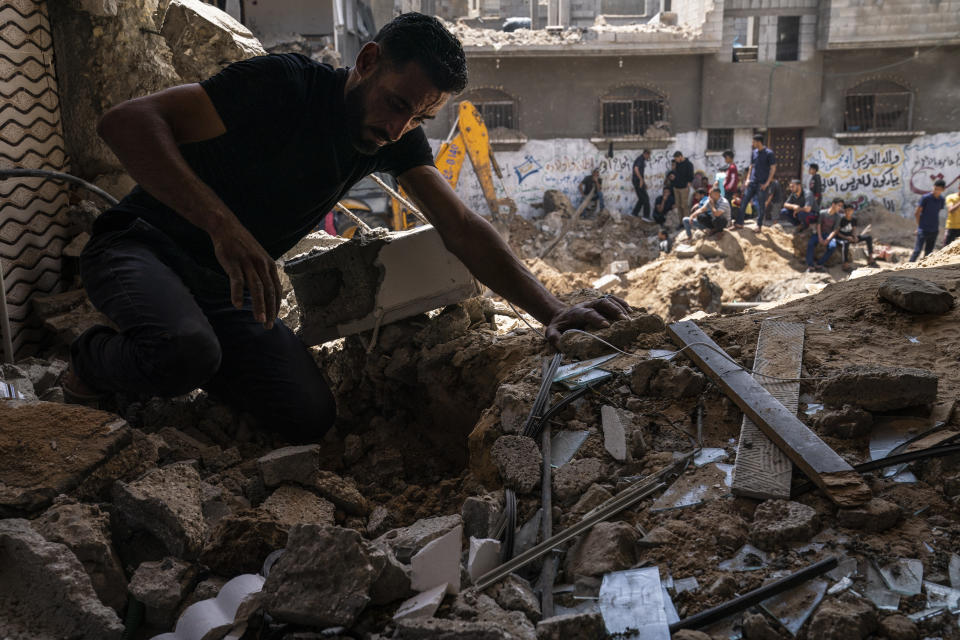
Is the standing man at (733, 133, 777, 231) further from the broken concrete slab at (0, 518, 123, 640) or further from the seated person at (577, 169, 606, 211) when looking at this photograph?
the broken concrete slab at (0, 518, 123, 640)

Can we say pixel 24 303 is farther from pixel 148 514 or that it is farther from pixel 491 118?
pixel 491 118

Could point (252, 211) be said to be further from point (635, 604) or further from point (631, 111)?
point (631, 111)

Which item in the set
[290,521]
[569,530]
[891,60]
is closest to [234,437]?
[290,521]

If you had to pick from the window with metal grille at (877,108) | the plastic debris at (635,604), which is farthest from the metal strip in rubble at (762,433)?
the window with metal grille at (877,108)

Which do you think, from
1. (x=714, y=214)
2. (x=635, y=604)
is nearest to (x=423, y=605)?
(x=635, y=604)

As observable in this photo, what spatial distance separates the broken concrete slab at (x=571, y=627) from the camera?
1.41 m

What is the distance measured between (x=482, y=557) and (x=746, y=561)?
59cm

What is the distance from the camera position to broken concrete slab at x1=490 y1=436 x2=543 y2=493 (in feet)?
6.57

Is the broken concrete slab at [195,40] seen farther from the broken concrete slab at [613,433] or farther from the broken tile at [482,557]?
the broken tile at [482,557]

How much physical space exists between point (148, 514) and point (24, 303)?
258 centimetres

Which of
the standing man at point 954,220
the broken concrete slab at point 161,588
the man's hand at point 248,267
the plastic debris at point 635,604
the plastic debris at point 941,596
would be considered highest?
the man's hand at point 248,267

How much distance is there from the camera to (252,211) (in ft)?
8.82

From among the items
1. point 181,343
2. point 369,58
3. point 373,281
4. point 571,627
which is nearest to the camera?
point 571,627

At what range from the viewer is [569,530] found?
70.4 inches
